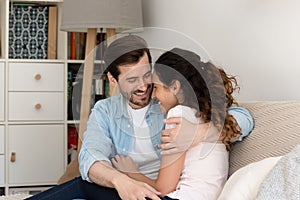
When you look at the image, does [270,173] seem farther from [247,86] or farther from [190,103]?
[247,86]

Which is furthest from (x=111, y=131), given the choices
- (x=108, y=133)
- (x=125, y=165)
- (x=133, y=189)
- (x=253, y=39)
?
(x=253, y=39)

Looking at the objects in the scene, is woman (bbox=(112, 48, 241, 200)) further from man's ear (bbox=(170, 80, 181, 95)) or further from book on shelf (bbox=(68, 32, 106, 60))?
book on shelf (bbox=(68, 32, 106, 60))

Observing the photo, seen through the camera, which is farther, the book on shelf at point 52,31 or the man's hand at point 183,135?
the book on shelf at point 52,31

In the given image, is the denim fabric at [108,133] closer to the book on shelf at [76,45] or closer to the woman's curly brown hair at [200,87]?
the woman's curly brown hair at [200,87]

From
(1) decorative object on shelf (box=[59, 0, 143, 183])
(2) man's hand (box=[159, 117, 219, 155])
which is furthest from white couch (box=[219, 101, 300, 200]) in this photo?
(1) decorative object on shelf (box=[59, 0, 143, 183])

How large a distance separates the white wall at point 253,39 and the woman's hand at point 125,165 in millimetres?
573

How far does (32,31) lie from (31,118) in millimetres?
543

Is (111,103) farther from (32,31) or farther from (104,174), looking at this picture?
(32,31)

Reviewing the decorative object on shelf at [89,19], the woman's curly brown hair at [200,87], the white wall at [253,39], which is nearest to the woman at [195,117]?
the woman's curly brown hair at [200,87]

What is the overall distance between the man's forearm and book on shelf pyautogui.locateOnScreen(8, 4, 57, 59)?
187 centimetres

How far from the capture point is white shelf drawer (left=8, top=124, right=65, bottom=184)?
3.45m

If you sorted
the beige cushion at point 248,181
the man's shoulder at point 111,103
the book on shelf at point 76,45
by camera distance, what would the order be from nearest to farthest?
1. the beige cushion at point 248,181
2. the man's shoulder at point 111,103
3. the book on shelf at point 76,45

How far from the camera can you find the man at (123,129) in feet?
5.52

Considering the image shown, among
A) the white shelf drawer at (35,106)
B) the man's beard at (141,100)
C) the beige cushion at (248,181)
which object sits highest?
the man's beard at (141,100)
